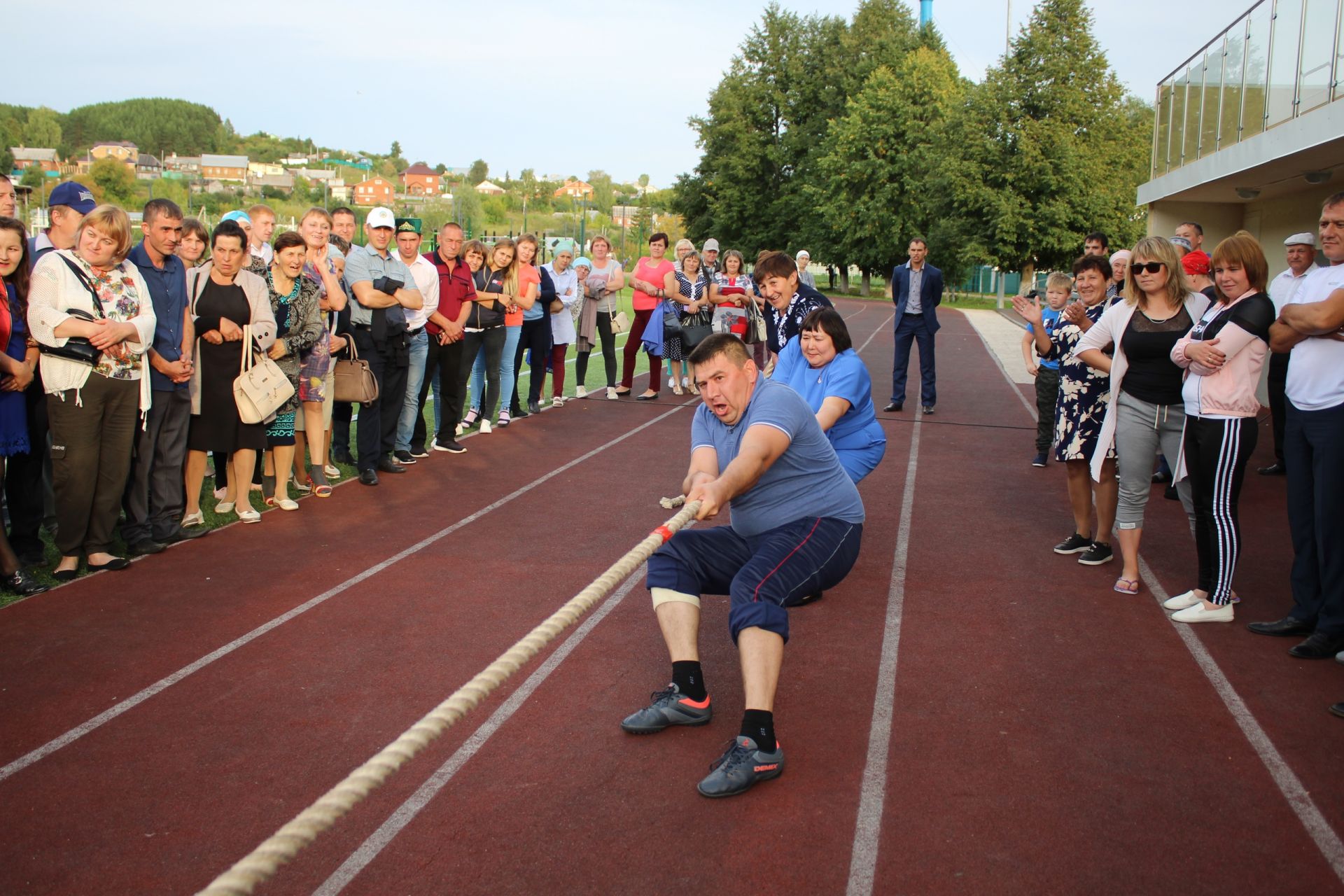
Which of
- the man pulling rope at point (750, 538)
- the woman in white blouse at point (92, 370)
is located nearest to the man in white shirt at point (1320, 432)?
the man pulling rope at point (750, 538)

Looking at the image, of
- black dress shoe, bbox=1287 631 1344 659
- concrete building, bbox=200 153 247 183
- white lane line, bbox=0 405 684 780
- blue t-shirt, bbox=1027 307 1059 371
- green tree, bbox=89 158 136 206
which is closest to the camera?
white lane line, bbox=0 405 684 780

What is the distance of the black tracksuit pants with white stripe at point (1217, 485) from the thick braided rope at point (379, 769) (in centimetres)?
372

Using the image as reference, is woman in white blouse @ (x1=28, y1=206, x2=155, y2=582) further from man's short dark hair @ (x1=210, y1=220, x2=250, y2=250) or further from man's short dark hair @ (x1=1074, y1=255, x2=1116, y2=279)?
man's short dark hair @ (x1=1074, y1=255, x2=1116, y2=279)

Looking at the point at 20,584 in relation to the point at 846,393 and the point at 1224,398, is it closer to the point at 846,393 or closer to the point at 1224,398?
the point at 846,393

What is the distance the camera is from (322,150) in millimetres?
193625

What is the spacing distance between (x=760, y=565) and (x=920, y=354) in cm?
955

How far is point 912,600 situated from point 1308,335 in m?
2.52

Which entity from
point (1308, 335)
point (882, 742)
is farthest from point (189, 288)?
point (1308, 335)

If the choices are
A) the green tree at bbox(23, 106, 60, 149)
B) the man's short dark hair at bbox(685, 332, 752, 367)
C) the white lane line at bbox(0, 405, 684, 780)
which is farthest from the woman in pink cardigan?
the green tree at bbox(23, 106, 60, 149)

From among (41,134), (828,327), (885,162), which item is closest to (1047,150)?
(885,162)

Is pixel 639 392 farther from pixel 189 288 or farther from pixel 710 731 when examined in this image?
pixel 710 731

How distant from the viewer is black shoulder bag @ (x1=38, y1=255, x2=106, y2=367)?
20.1ft

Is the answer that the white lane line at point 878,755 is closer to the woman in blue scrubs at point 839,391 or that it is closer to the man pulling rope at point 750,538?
the man pulling rope at point 750,538

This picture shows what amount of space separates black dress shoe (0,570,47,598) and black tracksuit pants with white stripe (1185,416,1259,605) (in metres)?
6.68
